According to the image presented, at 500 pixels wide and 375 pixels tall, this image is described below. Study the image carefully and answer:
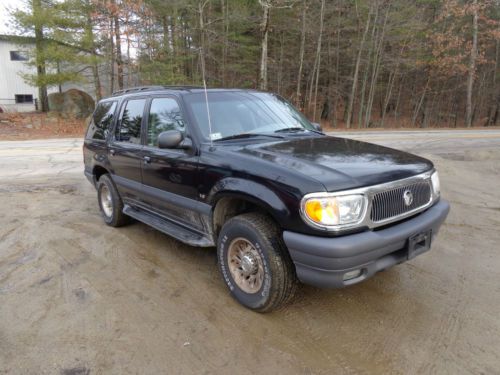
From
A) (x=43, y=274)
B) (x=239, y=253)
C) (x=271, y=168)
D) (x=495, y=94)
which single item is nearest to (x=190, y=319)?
(x=239, y=253)

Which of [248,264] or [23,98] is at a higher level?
[23,98]

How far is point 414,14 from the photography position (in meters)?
23.5

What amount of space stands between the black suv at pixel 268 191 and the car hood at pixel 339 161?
0.4 inches

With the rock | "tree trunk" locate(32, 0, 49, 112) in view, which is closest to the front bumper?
"tree trunk" locate(32, 0, 49, 112)

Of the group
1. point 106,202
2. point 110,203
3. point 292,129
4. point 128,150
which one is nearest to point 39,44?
point 106,202

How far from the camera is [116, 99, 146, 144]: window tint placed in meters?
4.52

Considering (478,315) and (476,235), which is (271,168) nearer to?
(478,315)

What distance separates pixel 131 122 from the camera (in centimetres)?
468

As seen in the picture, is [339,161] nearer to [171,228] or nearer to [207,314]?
[207,314]

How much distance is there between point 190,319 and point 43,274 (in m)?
1.86

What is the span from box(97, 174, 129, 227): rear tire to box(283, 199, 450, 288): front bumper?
3.14m

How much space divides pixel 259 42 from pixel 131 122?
22424 millimetres

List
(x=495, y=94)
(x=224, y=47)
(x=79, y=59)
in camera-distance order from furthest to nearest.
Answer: (x=495, y=94) < (x=224, y=47) < (x=79, y=59)

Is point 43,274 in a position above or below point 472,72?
below
